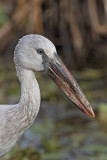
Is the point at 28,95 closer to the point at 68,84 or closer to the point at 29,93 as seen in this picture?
the point at 29,93

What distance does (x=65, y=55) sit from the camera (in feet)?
35.3

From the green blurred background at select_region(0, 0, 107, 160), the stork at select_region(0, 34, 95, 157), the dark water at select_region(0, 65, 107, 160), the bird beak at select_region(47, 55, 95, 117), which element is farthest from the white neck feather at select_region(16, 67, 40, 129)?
the green blurred background at select_region(0, 0, 107, 160)

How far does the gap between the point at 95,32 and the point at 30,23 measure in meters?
1.25

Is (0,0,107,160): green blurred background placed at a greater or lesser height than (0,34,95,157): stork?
lesser

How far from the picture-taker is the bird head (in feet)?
17.4

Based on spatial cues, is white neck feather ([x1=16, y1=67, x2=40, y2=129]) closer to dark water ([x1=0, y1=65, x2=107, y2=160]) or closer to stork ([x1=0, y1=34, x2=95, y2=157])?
stork ([x1=0, y1=34, x2=95, y2=157])

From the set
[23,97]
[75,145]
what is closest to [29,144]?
[75,145]

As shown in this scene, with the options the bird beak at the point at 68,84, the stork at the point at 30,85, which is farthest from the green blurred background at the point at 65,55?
the bird beak at the point at 68,84

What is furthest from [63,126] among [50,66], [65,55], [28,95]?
[50,66]

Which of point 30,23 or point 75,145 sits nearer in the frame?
point 75,145

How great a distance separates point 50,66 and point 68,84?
234 mm

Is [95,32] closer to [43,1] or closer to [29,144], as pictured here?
[43,1]

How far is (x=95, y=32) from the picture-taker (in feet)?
33.9

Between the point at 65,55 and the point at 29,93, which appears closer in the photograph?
the point at 29,93
